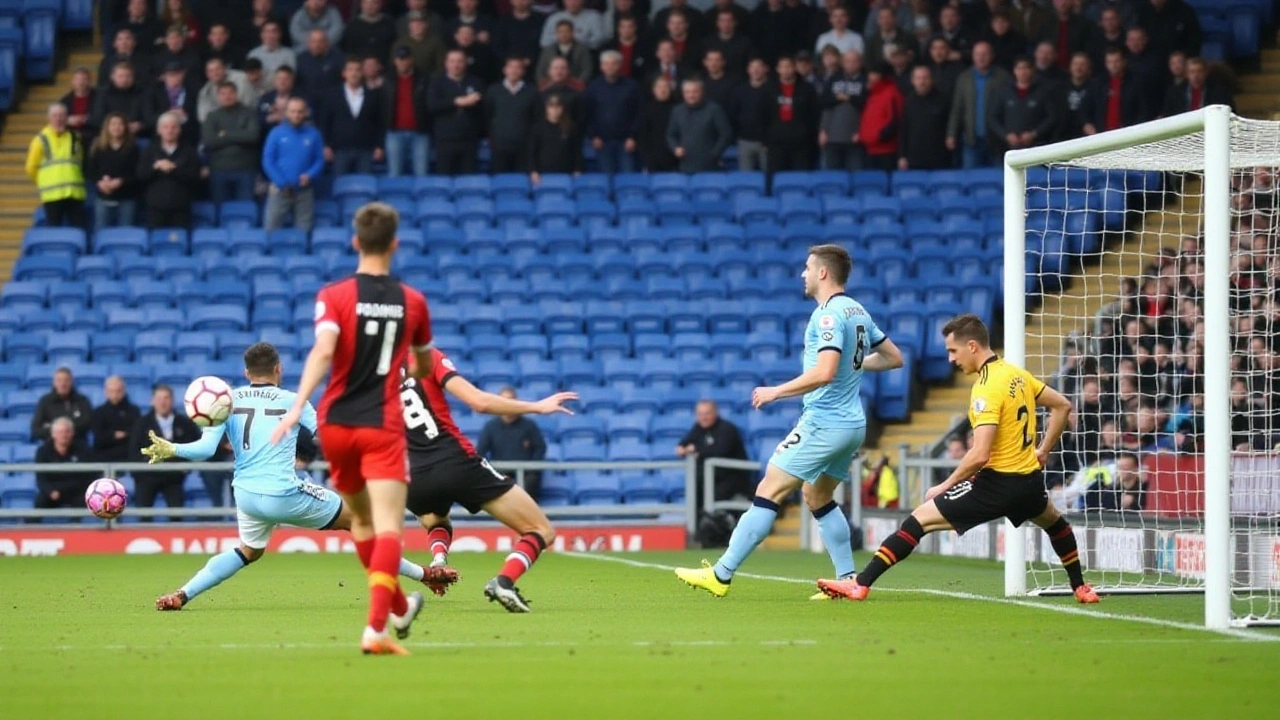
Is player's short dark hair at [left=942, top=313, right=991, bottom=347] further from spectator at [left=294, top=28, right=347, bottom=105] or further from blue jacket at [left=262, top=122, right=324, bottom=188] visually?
spectator at [left=294, top=28, right=347, bottom=105]

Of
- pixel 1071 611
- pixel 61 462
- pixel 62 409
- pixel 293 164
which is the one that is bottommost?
pixel 1071 611

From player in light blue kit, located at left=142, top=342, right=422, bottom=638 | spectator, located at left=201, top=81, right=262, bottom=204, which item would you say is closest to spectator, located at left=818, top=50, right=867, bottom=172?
spectator, located at left=201, top=81, right=262, bottom=204

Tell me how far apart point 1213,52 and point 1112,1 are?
5.04ft

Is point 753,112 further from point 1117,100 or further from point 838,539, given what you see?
point 838,539

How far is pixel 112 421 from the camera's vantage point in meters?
20.3

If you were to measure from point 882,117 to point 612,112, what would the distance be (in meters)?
3.39

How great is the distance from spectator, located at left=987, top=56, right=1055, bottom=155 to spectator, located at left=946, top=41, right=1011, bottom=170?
0.41 ft

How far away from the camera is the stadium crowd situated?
76.4 ft

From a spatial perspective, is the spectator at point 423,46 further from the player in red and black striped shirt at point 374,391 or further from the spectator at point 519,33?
the player in red and black striped shirt at point 374,391

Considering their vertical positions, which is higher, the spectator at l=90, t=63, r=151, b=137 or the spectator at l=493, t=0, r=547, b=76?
the spectator at l=493, t=0, r=547, b=76

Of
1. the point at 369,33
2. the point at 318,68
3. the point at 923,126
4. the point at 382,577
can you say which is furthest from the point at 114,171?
the point at 382,577

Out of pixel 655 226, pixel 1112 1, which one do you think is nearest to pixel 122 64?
pixel 655 226

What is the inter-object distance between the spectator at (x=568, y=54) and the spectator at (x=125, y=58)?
501 cm

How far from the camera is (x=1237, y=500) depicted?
45.2 ft
